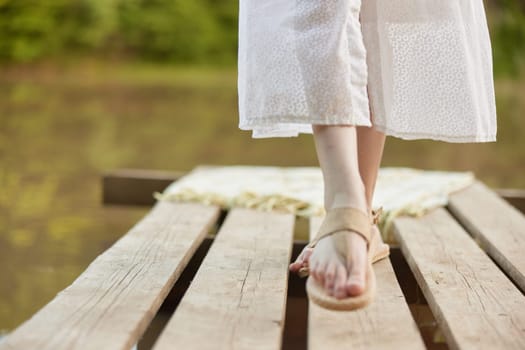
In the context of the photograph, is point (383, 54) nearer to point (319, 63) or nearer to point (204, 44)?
point (319, 63)

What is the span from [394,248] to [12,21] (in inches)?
362

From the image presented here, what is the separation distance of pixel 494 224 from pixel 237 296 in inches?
34.5

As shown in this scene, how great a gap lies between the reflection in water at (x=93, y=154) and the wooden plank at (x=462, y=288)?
836 millimetres

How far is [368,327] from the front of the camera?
1.09 meters

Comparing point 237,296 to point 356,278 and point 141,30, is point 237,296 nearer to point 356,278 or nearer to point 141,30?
point 356,278

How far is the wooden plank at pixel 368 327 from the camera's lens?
3.36 feet

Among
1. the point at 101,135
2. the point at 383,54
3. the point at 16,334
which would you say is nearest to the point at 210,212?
the point at 383,54

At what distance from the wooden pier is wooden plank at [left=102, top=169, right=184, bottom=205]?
0.50m

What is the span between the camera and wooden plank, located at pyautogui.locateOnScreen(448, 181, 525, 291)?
152 centimetres

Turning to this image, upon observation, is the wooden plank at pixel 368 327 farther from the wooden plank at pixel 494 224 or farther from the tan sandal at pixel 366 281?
the wooden plank at pixel 494 224

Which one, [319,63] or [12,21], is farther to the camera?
[12,21]

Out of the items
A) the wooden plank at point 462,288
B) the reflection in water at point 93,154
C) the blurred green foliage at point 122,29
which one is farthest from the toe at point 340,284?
the blurred green foliage at point 122,29

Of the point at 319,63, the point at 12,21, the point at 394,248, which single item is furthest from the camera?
the point at 12,21

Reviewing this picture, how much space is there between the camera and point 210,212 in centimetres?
193
